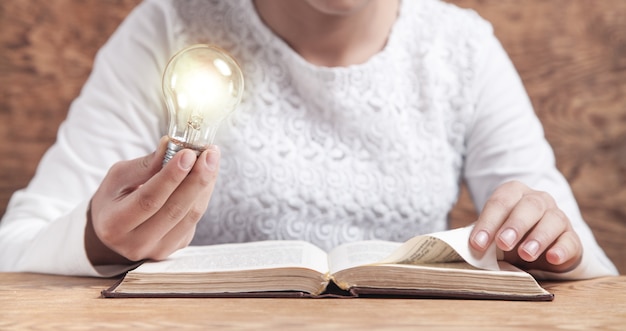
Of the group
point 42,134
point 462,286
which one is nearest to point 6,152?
point 42,134

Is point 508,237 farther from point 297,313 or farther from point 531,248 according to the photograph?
point 297,313

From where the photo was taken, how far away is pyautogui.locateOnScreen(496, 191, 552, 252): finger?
689 mm

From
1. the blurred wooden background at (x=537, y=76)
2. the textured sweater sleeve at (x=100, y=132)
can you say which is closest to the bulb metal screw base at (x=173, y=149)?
the textured sweater sleeve at (x=100, y=132)

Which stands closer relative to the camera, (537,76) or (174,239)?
(174,239)

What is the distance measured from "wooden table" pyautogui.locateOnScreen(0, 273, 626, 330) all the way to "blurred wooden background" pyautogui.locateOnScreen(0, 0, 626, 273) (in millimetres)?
825

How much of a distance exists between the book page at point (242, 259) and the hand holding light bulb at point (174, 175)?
27 millimetres

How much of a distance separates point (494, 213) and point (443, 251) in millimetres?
65

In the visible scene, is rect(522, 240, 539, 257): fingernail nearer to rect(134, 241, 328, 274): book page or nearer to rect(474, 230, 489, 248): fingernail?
rect(474, 230, 489, 248): fingernail

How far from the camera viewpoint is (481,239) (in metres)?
0.68

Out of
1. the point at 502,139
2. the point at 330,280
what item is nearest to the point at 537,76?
the point at 502,139

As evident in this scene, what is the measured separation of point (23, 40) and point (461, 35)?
82 centimetres

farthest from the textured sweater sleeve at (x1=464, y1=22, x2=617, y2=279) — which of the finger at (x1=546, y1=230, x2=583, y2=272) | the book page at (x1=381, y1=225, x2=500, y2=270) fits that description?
the book page at (x1=381, y1=225, x2=500, y2=270)

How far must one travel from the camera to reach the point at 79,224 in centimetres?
75

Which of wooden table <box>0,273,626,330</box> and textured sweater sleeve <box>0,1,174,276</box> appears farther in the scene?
textured sweater sleeve <box>0,1,174,276</box>
